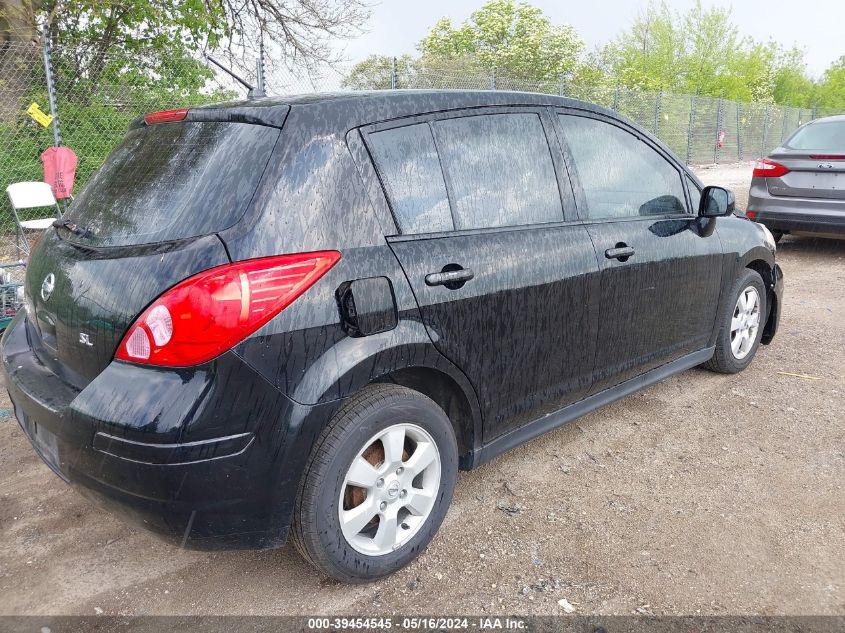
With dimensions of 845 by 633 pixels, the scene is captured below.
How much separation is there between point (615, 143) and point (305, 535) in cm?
238

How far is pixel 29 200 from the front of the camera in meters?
8.03

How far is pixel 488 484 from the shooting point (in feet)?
10.5

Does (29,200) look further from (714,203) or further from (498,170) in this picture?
(714,203)

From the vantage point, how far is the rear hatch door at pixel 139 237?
6.86ft

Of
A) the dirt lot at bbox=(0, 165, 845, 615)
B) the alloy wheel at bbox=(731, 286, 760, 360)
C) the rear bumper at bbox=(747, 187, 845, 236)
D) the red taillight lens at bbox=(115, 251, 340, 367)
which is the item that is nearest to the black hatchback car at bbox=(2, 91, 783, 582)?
the red taillight lens at bbox=(115, 251, 340, 367)

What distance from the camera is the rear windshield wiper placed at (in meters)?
2.50

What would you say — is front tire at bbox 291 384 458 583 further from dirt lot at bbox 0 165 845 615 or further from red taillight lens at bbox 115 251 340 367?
red taillight lens at bbox 115 251 340 367

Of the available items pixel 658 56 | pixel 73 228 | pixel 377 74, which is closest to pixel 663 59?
pixel 658 56

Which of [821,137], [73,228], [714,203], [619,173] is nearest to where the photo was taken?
[73,228]

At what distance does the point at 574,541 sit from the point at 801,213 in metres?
6.42

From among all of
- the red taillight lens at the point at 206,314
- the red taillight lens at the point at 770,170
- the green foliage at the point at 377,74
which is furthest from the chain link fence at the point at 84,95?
the red taillight lens at the point at 206,314

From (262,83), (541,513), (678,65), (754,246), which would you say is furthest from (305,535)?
(678,65)

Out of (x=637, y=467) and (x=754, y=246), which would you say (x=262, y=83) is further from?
(x=637, y=467)

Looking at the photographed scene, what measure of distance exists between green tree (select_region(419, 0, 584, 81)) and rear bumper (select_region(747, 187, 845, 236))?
33.5 m
